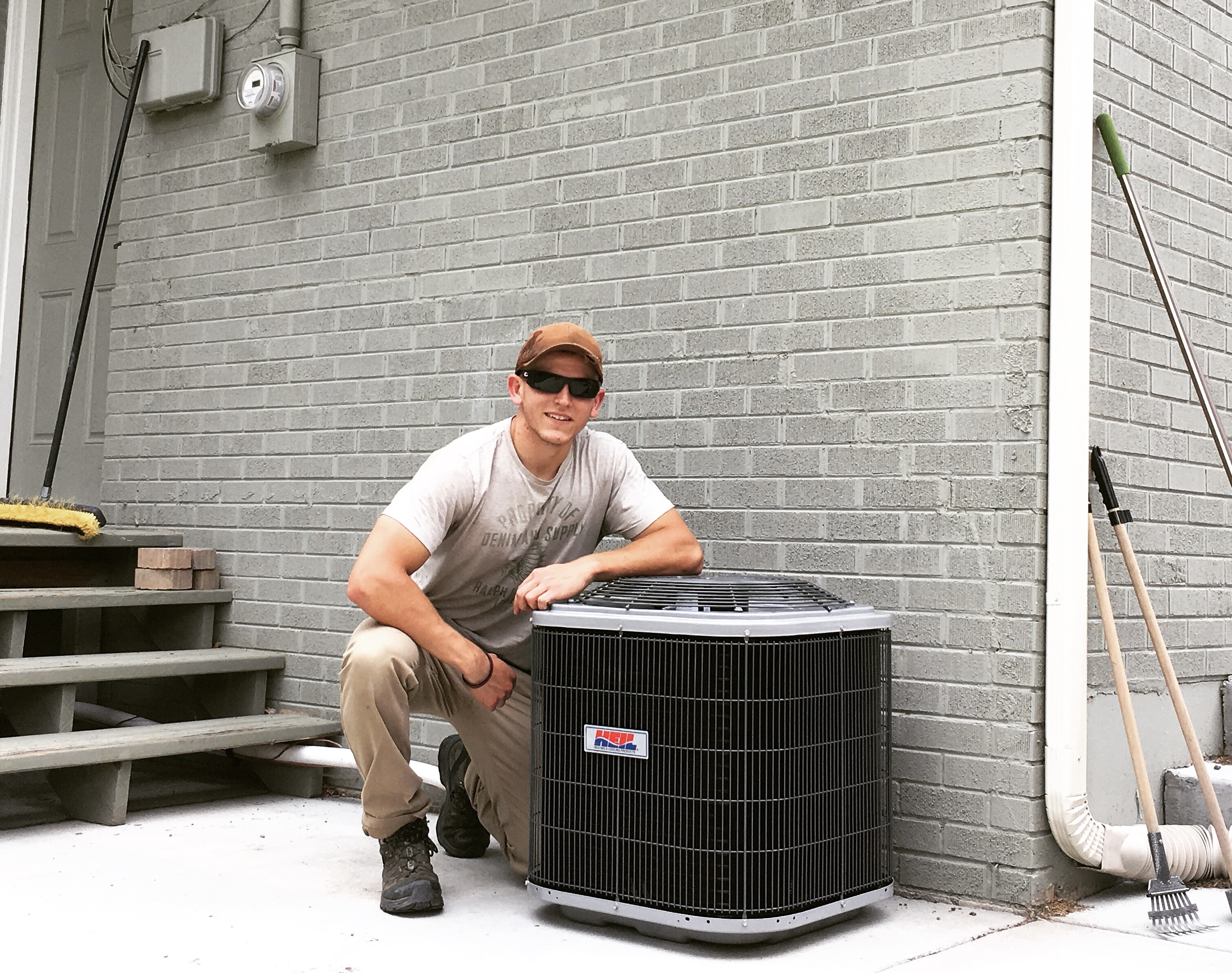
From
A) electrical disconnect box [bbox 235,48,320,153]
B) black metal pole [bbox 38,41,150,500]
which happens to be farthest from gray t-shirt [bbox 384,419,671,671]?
black metal pole [bbox 38,41,150,500]

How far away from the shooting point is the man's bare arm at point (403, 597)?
103 inches

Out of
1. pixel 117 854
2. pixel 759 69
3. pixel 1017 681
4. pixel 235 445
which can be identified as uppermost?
pixel 759 69

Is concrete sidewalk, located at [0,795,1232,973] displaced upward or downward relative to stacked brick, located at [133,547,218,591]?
downward

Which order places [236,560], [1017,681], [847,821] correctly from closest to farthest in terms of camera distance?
[847,821] → [1017,681] → [236,560]

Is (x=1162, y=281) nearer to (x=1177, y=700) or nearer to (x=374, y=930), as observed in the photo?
(x=1177, y=700)

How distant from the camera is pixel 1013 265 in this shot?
271 cm

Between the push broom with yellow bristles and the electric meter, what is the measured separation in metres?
0.63

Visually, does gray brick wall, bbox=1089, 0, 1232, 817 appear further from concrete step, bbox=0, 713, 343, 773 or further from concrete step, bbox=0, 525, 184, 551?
concrete step, bbox=0, 525, 184, 551

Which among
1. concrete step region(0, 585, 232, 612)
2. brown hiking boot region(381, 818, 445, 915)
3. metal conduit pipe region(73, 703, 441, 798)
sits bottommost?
brown hiking boot region(381, 818, 445, 915)

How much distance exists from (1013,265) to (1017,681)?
894 millimetres

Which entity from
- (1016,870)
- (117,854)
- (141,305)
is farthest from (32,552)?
(1016,870)

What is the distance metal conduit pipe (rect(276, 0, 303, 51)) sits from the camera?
407cm

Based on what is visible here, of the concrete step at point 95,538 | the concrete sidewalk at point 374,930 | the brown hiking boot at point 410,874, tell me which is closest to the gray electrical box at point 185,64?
the concrete step at point 95,538

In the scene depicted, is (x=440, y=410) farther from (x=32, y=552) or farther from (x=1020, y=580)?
(x=1020, y=580)
